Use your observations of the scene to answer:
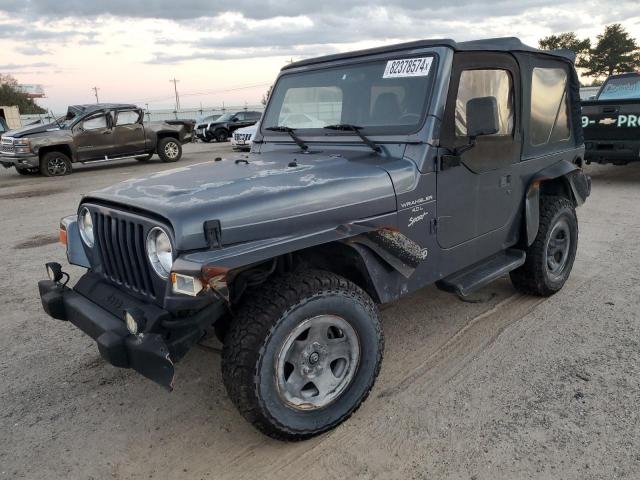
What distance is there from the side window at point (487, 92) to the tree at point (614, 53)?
54.8 m

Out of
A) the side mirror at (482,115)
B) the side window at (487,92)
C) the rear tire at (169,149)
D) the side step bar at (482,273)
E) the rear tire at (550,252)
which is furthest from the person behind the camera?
the rear tire at (169,149)

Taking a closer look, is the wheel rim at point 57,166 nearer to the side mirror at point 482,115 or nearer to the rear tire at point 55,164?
the rear tire at point 55,164

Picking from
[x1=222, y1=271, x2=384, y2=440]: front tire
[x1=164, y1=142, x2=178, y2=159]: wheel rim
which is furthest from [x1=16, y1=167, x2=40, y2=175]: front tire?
[x1=222, y1=271, x2=384, y2=440]: front tire

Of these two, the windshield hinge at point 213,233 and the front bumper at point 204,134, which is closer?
the windshield hinge at point 213,233

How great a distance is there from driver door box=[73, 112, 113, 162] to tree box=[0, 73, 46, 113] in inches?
1917

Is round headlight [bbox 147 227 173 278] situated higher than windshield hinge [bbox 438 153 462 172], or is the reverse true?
windshield hinge [bbox 438 153 462 172]

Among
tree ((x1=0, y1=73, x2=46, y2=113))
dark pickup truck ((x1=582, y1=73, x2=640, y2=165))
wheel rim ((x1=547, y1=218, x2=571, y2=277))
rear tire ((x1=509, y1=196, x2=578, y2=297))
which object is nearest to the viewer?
rear tire ((x1=509, y1=196, x2=578, y2=297))

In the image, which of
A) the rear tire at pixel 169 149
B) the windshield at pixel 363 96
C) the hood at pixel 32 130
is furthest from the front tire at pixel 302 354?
the rear tire at pixel 169 149

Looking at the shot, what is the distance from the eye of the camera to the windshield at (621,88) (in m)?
10.1

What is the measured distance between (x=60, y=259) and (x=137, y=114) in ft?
31.4

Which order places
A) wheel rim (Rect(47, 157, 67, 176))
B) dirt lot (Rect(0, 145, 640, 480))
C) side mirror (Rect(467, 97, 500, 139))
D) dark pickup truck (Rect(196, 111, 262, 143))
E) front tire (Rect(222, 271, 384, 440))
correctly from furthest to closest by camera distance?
dark pickup truck (Rect(196, 111, 262, 143)) → wheel rim (Rect(47, 157, 67, 176)) → side mirror (Rect(467, 97, 500, 139)) → dirt lot (Rect(0, 145, 640, 480)) → front tire (Rect(222, 271, 384, 440))

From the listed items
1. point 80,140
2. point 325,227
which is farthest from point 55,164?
point 325,227

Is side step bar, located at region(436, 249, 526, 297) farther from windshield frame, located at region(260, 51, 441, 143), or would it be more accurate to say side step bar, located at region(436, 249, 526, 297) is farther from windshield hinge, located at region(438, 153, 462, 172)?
windshield frame, located at region(260, 51, 441, 143)

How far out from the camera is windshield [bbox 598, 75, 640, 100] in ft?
33.2
